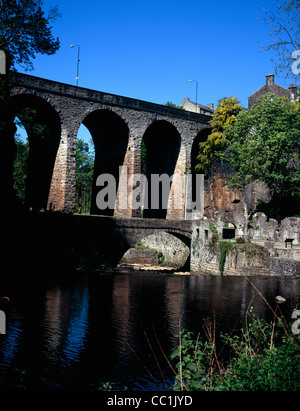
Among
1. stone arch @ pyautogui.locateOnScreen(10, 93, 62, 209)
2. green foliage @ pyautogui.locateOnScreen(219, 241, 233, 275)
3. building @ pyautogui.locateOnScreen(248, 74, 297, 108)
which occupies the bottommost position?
green foliage @ pyautogui.locateOnScreen(219, 241, 233, 275)

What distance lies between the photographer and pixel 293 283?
17.9 metres

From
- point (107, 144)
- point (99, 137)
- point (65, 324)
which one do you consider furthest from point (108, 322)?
point (99, 137)

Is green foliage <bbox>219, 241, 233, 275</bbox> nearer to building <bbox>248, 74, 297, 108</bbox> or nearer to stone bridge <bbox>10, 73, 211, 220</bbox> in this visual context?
stone bridge <bbox>10, 73, 211, 220</bbox>

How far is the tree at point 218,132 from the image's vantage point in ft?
112

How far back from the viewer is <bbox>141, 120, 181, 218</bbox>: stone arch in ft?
110

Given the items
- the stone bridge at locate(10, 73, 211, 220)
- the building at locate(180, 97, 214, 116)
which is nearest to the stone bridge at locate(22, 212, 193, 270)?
the stone bridge at locate(10, 73, 211, 220)

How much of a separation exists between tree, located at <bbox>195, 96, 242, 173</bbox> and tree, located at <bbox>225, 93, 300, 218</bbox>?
1.95 metres

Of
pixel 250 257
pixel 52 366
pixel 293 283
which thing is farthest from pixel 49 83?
pixel 52 366

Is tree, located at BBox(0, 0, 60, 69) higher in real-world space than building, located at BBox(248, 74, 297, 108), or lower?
lower

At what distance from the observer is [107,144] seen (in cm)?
3125

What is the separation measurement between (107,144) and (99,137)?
0.77 m

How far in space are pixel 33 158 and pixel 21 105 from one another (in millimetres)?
3921
